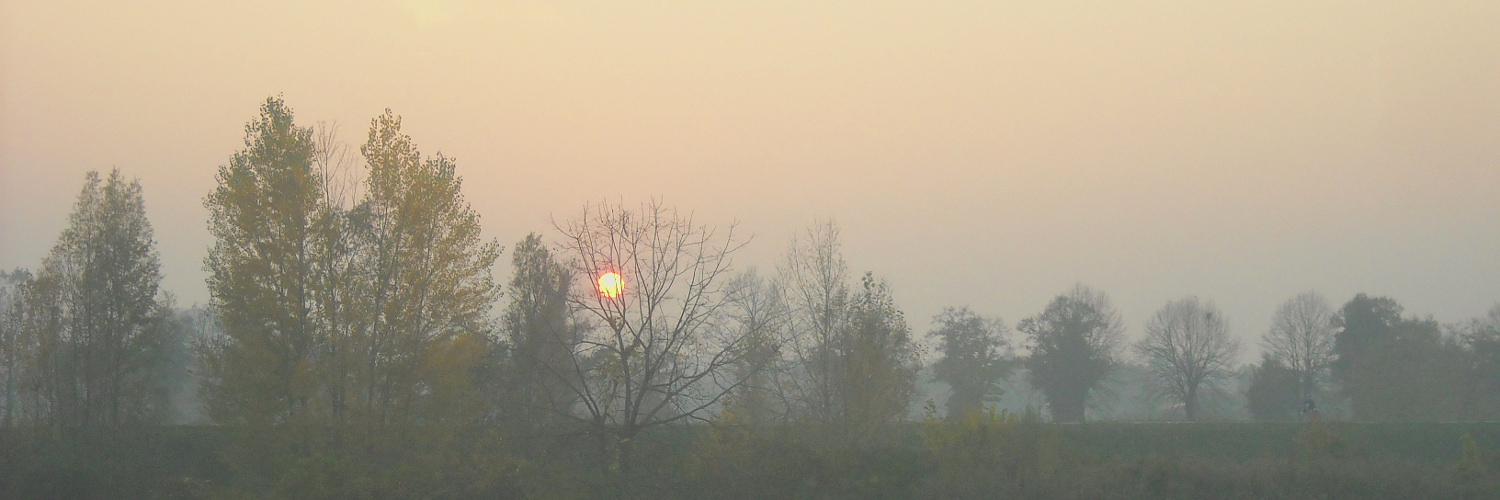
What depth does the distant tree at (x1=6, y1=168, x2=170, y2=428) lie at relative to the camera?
131 ft

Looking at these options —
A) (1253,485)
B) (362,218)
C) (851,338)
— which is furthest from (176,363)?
(1253,485)

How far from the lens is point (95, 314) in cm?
4034

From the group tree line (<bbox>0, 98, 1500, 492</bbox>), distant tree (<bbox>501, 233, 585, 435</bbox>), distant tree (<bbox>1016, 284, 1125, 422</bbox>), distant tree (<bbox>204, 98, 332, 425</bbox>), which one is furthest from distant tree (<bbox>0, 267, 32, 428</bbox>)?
distant tree (<bbox>1016, 284, 1125, 422</bbox>)

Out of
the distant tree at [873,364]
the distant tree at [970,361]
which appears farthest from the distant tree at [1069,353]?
the distant tree at [873,364]

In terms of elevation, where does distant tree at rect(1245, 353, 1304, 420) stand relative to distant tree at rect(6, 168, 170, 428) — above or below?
below

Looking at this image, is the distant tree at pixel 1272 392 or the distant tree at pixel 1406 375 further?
the distant tree at pixel 1272 392

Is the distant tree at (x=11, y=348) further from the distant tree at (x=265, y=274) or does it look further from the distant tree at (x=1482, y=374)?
the distant tree at (x=1482, y=374)

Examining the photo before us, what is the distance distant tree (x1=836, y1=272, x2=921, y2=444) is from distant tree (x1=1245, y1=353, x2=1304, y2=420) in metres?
39.0

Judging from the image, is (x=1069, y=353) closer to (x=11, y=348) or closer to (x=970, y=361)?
(x=970, y=361)

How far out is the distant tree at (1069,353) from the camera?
59.2 m

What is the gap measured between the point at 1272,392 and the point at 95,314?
193 feet

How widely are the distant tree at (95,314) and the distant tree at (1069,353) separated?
4532 cm

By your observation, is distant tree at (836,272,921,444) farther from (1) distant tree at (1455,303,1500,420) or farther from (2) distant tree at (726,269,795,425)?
(1) distant tree at (1455,303,1500,420)

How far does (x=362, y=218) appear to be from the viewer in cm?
2933
